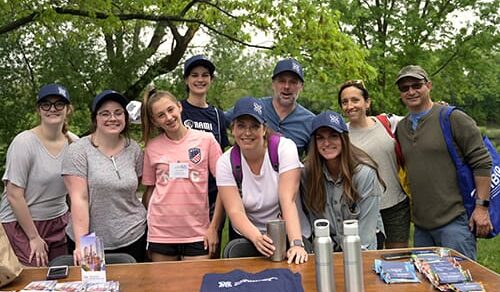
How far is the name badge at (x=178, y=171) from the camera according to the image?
10.7 feet

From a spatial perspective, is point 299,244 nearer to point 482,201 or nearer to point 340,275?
point 340,275

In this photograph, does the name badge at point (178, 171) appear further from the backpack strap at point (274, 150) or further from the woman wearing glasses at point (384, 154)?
the woman wearing glasses at point (384, 154)

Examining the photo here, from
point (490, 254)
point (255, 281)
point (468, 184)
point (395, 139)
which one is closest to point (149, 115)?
point (255, 281)

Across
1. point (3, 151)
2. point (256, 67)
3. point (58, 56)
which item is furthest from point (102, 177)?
point (256, 67)

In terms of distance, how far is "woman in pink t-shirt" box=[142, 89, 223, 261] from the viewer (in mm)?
3256

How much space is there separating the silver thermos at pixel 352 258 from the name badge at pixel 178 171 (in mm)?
1424

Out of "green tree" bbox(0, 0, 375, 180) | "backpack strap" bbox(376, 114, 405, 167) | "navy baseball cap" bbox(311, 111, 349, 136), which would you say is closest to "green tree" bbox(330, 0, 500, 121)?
"green tree" bbox(0, 0, 375, 180)

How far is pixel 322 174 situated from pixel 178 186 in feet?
3.01

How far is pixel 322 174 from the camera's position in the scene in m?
3.15

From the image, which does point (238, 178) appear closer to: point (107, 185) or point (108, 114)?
point (107, 185)

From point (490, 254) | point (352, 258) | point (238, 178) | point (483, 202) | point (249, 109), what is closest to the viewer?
point (352, 258)

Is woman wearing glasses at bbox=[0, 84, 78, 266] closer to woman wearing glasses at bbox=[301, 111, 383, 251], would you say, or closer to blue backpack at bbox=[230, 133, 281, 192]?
blue backpack at bbox=[230, 133, 281, 192]

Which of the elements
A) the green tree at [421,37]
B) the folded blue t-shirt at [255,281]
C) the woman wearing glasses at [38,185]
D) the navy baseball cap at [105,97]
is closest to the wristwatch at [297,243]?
the folded blue t-shirt at [255,281]

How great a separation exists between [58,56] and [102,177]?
571 centimetres
